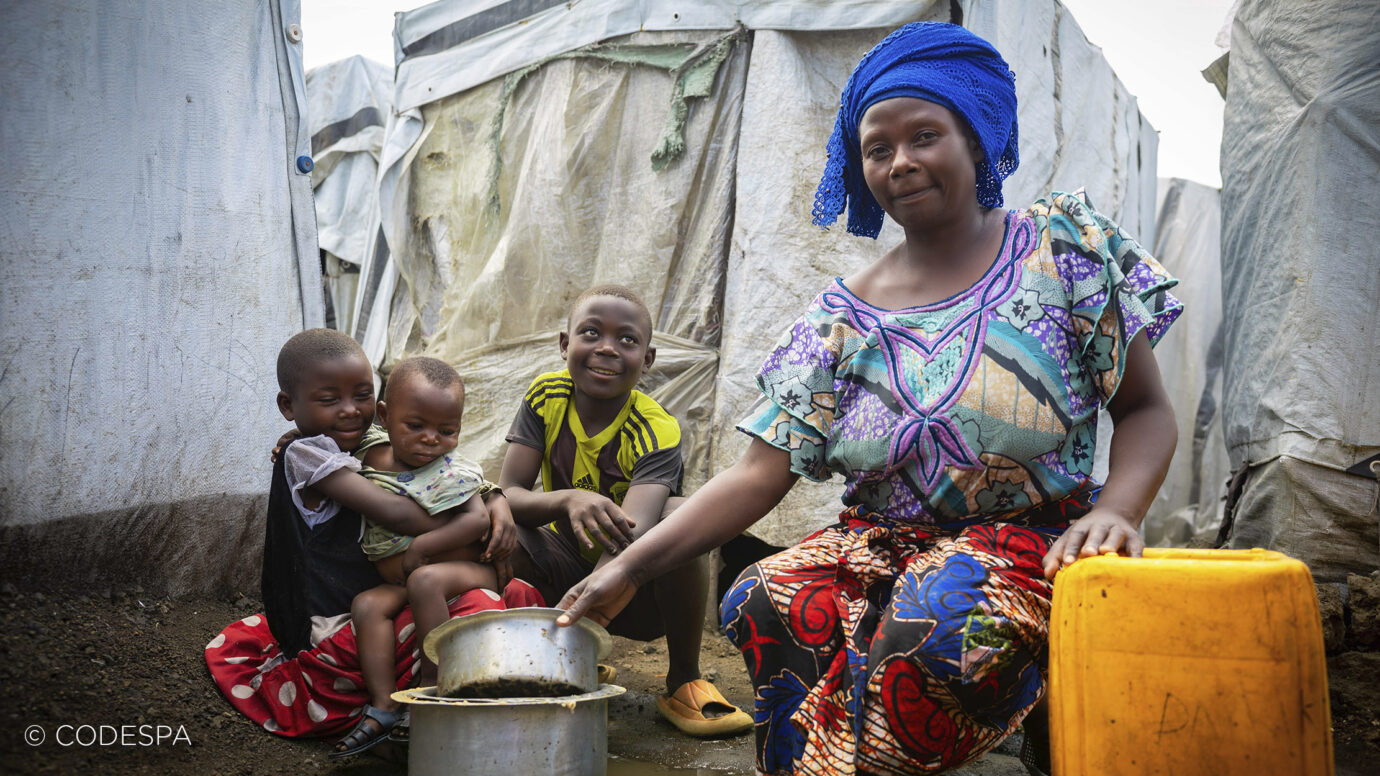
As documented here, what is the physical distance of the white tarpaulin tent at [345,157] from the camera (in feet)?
24.8

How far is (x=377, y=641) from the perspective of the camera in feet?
7.11

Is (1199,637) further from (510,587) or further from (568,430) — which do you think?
(568,430)

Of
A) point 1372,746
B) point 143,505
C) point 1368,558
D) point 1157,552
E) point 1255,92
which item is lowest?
point 1372,746

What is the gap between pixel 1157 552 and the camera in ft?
4.71

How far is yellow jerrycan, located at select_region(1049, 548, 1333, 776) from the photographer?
122 cm

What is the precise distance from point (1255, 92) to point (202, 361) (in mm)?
4107

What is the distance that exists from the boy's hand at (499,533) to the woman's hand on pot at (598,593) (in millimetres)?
573

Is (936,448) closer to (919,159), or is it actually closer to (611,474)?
(919,159)

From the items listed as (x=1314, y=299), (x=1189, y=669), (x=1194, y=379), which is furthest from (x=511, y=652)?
(x=1194, y=379)

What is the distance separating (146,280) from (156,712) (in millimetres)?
1194

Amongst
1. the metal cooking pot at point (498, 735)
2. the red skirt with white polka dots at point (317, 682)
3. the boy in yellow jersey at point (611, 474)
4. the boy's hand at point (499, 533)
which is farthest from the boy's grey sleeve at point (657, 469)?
the metal cooking pot at point (498, 735)

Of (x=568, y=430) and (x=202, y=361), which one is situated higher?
(x=202, y=361)

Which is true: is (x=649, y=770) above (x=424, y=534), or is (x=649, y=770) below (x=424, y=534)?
below

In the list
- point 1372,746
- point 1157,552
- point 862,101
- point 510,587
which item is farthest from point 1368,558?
point 510,587
